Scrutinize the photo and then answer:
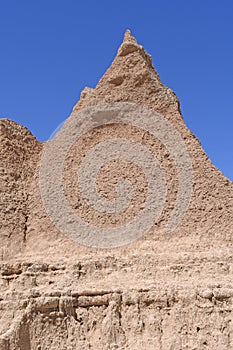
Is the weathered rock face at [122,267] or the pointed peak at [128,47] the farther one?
the pointed peak at [128,47]

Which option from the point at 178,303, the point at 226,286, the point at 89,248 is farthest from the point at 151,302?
the point at 89,248

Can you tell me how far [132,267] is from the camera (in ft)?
58.4

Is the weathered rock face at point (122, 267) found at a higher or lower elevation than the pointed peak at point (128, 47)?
lower

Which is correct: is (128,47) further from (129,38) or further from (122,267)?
(122,267)

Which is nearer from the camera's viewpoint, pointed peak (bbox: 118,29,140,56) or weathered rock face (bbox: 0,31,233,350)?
weathered rock face (bbox: 0,31,233,350)

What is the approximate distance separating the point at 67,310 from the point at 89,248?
2.79 meters

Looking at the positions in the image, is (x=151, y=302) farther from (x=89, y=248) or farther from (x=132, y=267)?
(x=89, y=248)

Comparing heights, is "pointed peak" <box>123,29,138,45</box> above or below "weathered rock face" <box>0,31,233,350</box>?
above

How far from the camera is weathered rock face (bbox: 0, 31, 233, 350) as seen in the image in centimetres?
1630

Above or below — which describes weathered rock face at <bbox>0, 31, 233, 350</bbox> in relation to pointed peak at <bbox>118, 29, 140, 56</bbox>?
below

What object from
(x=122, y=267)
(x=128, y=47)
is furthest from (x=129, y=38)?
(x=122, y=267)

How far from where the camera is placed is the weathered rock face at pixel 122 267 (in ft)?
53.5

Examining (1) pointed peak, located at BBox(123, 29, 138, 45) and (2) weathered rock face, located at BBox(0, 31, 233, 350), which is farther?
(1) pointed peak, located at BBox(123, 29, 138, 45)

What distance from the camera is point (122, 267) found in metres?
17.8
